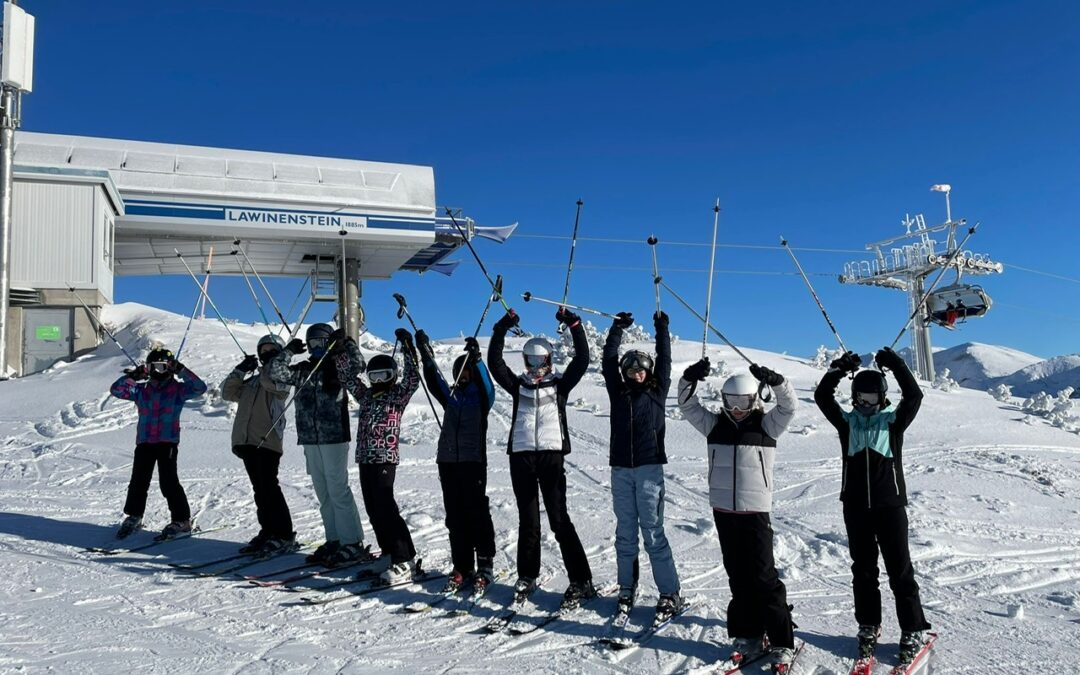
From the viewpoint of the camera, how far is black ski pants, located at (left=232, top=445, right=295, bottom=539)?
6.41 meters

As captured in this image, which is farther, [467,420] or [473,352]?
[473,352]

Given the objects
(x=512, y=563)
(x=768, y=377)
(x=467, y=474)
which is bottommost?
(x=512, y=563)

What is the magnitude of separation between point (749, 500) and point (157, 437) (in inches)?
212

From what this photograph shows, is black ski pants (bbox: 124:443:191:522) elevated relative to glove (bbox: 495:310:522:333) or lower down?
→ lower down

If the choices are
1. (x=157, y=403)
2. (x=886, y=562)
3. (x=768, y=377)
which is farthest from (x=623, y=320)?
(x=157, y=403)

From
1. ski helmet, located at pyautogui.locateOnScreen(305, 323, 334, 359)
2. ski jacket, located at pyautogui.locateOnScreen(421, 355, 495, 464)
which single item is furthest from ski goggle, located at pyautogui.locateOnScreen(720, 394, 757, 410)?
ski helmet, located at pyautogui.locateOnScreen(305, 323, 334, 359)

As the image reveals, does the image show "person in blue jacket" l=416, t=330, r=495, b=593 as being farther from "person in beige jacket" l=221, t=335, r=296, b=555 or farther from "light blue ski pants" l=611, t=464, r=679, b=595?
"person in beige jacket" l=221, t=335, r=296, b=555

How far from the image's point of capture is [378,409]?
18.4 feet

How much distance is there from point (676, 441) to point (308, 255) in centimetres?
1563

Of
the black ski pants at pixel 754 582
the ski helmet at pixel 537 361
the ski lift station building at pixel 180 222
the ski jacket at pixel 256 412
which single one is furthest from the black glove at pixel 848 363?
the ski lift station building at pixel 180 222

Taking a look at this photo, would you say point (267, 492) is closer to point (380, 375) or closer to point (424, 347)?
point (380, 375)

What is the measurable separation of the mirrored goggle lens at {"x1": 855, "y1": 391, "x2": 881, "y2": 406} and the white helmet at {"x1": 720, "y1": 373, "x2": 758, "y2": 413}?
0.53 m

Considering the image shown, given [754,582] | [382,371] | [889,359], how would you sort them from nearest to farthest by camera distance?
[754,582] < [889,359] < [382,371]

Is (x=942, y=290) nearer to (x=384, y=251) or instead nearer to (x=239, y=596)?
(x=384, y=251)
